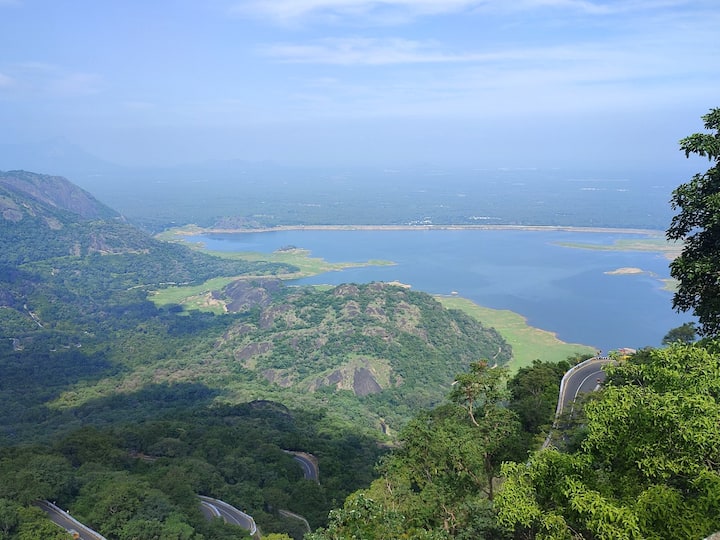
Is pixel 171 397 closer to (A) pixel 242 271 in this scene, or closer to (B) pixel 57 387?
Result: (B) pixel 57 387

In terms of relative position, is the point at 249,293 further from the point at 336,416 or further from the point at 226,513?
the point at 226,513

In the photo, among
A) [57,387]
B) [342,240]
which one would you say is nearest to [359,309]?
[57,387]

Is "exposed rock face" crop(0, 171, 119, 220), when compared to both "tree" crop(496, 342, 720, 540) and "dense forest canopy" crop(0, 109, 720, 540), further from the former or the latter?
"tree" crop(496, 342, 720, 540)

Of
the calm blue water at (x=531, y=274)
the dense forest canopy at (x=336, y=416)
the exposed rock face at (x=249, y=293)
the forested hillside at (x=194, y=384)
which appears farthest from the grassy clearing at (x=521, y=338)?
the exposed rock face at (x=249, y=293)

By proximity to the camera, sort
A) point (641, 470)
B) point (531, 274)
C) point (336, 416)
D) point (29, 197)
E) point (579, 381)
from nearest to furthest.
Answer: point (641, 470) → point (579, 381) → point (336, 416) → point (531, 274) → point (29, 197)

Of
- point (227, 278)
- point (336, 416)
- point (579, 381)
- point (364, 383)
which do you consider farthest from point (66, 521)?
point (227, 278)

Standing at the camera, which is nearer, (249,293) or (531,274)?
(249,293)

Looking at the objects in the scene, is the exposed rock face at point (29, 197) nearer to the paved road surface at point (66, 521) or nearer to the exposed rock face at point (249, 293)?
the exposed rock face at point (249, 293)
